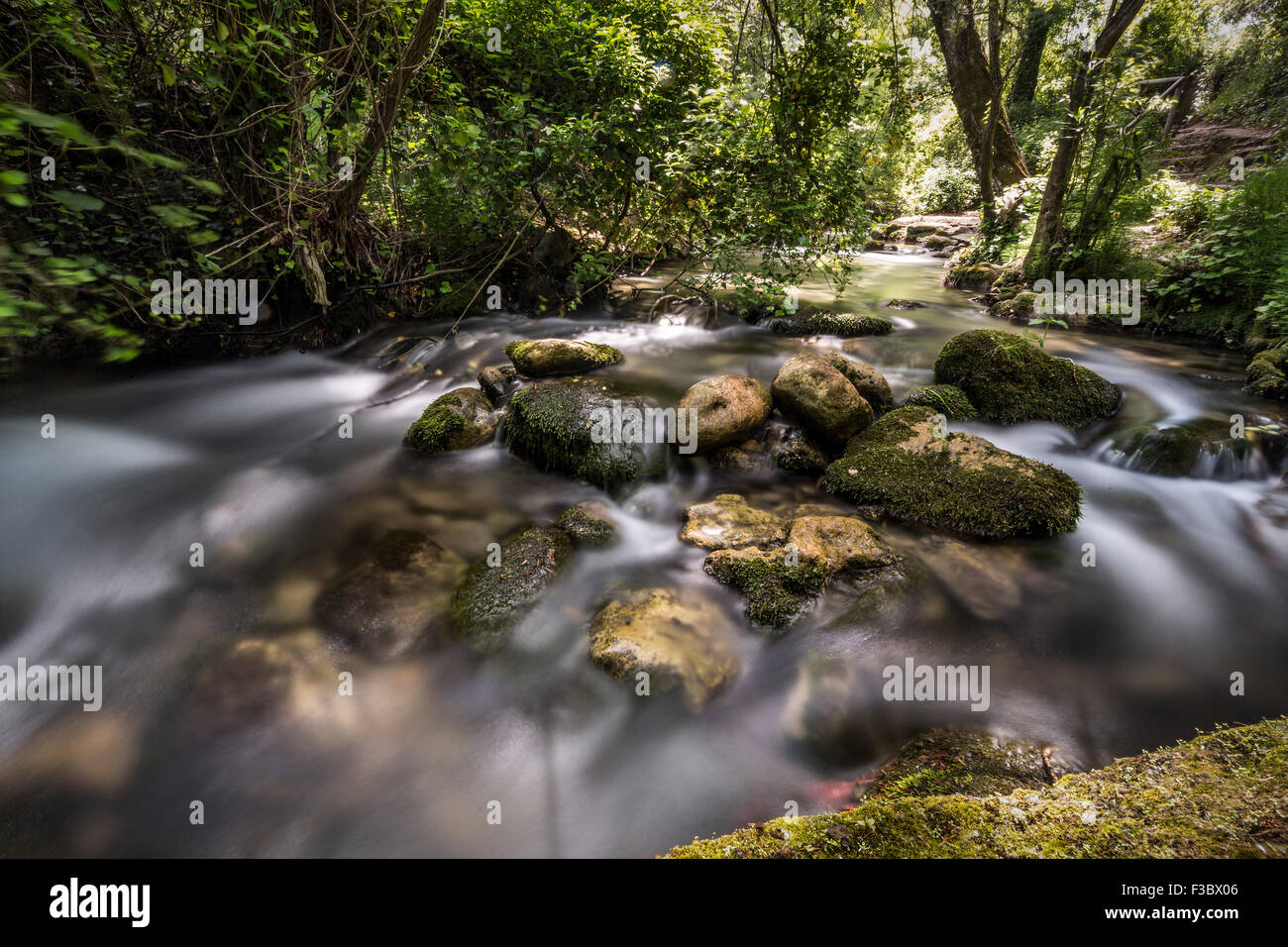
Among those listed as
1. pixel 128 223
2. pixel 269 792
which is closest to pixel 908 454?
pixel 269 792

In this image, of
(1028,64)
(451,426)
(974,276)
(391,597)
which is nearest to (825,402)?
(451,426)

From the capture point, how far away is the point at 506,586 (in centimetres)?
349

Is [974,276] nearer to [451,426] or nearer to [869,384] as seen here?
[869,384]

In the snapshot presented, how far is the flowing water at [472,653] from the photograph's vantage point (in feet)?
7.84

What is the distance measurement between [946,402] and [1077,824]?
4.61 metres

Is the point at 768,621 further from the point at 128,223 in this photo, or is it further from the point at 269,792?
the point at 128,223

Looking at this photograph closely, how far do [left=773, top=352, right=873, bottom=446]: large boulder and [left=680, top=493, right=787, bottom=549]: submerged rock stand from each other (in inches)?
46.4

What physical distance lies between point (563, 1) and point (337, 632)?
9478mm

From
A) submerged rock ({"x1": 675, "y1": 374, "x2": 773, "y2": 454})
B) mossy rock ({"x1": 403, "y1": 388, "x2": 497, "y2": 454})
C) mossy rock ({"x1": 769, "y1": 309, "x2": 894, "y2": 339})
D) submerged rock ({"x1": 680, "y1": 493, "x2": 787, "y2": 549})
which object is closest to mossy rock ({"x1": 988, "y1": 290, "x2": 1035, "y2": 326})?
mossy rock ({"x1": 769, "y1": 309, "x2": 894, "y2": 339})

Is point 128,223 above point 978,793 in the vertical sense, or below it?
above

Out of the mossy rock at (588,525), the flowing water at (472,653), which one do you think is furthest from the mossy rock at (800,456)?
the mossy rock at (588,525)
